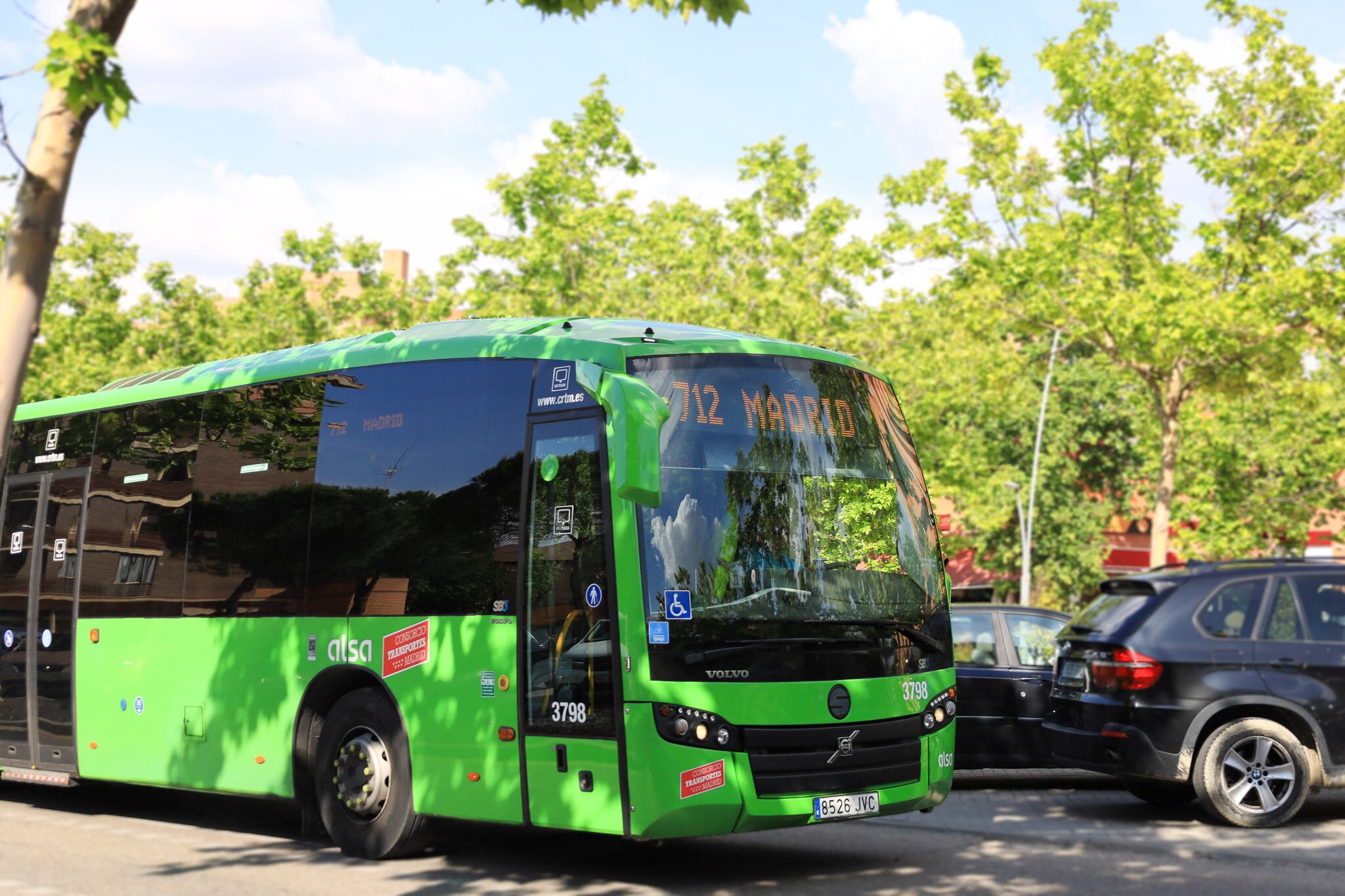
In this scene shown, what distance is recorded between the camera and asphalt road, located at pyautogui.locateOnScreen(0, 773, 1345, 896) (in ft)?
26.5

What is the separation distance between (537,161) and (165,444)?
1816 cm

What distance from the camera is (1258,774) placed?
1009 centimetres

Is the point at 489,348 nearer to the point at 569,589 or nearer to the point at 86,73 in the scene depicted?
the point at 569,589

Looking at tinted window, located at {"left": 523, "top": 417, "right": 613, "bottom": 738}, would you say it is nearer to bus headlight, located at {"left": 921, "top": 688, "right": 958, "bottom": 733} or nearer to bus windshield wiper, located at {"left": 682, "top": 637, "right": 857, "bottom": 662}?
bus windshield wiper, located at {"left": 682, "top": 637, "right": 857, "bottom": 662}

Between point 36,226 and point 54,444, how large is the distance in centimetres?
754

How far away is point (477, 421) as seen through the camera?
8.99m

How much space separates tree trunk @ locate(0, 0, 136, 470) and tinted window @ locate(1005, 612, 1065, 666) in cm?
904

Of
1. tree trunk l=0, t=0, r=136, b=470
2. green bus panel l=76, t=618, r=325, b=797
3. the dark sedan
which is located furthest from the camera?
A: the dark sedan

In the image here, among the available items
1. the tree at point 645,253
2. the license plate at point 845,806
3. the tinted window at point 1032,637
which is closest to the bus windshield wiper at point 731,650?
the license plate at point 845,806

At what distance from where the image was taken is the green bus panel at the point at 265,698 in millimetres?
8461

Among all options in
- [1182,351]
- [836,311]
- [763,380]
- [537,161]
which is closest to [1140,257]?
[1182,351]

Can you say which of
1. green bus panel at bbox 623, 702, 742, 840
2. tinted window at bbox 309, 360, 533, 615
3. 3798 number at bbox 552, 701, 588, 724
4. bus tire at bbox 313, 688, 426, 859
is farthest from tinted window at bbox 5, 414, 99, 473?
green bus panel at bbox 623, 702, 742, 840

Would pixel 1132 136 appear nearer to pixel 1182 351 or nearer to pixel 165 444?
pixel 1182 351

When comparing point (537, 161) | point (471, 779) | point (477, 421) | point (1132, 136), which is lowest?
point (471, 779)
